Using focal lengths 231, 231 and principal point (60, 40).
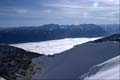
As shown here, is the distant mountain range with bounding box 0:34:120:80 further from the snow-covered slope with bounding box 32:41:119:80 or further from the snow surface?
the snow surface

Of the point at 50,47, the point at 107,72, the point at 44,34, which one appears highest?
the point at 107,72

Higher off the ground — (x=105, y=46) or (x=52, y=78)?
(x=105, y=46)

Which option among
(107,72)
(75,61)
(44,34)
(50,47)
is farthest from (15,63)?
(44,34)

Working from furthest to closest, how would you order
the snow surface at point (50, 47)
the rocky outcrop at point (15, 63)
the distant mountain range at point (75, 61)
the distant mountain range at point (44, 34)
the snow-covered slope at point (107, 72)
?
the distant mountain range at point (44, 34) → the snow surface at point (50, 47) → the rocky outcrop at point (15, 63) → the distant mountain range at point (75, 61) → the snow-covered slope at point (107, 72)

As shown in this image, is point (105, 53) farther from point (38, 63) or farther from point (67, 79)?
point (38, 63)

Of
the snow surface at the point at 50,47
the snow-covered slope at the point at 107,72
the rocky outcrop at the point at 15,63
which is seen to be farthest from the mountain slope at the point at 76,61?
the snow surface at the point at 50,47

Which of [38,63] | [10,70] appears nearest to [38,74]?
[38,63]

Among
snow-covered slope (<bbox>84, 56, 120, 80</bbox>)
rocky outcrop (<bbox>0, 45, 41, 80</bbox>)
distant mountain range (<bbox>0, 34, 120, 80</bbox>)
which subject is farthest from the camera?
rocky outcrop (<bbox>0, 45, 41, 80</bbox>)

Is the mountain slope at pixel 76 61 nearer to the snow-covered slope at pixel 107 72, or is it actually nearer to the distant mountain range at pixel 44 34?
the snow-covered slope at pixel 107 72

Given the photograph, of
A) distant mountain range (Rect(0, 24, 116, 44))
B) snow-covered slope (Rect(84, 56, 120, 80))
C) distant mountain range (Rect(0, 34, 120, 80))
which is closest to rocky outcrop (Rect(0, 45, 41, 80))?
distant mountain range (Rect(0, 34, 120, 80))

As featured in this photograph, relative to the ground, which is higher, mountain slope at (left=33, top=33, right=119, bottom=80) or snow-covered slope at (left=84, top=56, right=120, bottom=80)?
snow-covered slope at (left=84, top=56, right=120, bottom=80)

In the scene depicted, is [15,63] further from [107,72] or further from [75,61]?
[107,72]
